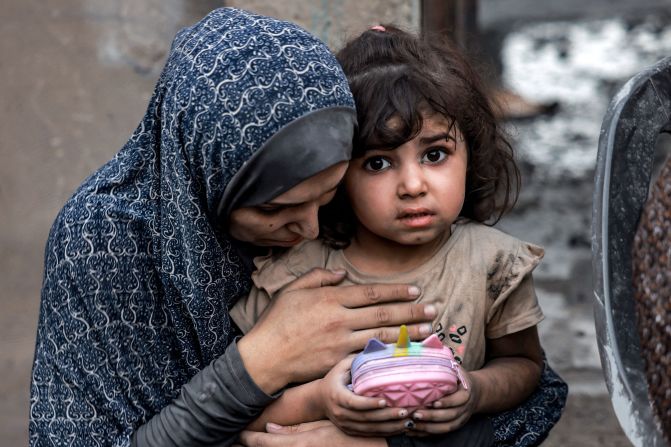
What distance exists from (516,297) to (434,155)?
0.38 meters

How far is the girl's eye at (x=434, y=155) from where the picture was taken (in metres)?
2.58

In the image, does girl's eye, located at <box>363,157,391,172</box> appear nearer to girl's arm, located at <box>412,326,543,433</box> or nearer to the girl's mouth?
the girl's mouth

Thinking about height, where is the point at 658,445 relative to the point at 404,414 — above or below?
above

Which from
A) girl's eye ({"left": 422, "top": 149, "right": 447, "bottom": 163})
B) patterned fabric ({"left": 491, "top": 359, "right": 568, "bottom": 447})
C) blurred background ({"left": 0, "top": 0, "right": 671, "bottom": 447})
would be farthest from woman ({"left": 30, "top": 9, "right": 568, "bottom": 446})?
blurred background ({"left": 0, "top": 0, "right": 671, "bottom": 447})

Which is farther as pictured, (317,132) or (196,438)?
(196,438)

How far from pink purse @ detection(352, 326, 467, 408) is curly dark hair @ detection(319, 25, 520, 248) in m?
0.42

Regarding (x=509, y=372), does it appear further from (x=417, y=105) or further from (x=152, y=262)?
(x=152, y=262)

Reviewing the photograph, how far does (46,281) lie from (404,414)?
0.88m

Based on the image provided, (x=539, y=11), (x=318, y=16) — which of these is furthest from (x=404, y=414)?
(x=539, y=11)

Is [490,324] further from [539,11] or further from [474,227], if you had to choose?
[539,11]

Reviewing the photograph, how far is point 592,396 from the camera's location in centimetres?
488

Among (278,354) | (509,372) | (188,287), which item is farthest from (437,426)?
(188,287)

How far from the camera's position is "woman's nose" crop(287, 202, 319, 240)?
2.49 metres

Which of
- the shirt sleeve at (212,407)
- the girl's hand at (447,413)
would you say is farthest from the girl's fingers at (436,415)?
the shirt sleeve at (212,407)
